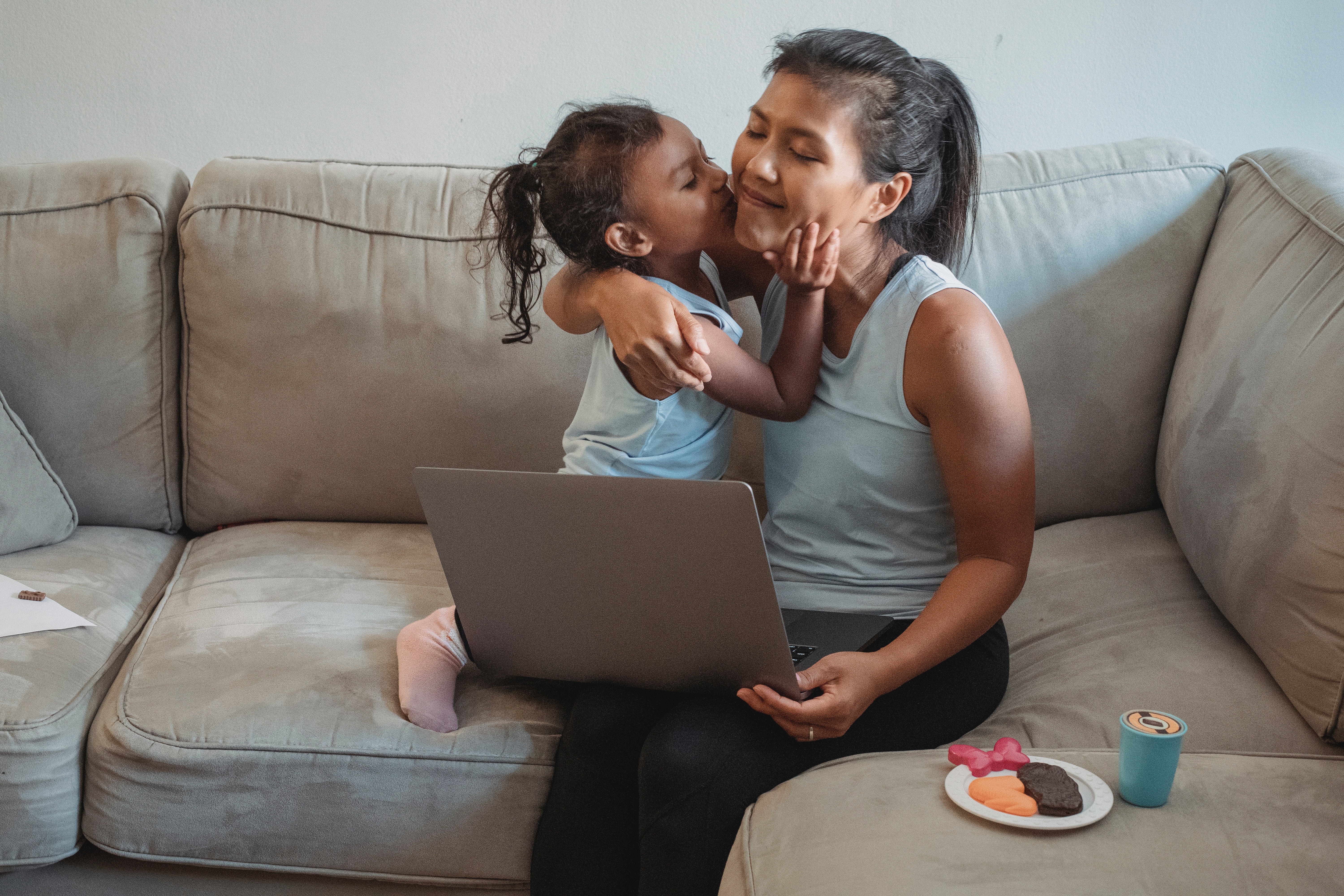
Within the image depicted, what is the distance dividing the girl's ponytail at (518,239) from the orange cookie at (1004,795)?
827 mm

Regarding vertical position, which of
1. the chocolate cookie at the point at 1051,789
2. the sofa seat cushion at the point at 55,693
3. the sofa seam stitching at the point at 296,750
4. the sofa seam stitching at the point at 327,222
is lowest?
the sofa seat cushion at the point at 55,693

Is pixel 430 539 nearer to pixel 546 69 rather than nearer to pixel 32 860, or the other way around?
pixel 32 860

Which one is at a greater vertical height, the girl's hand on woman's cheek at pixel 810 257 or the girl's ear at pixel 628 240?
the girl's hand on woman's cheek at pixel 810 257

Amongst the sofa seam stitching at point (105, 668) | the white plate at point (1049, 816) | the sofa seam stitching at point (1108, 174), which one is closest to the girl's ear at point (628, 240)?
the sofa seam stitching at point (1108, 174)

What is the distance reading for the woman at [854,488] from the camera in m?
0.96

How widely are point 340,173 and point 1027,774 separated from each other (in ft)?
4.42

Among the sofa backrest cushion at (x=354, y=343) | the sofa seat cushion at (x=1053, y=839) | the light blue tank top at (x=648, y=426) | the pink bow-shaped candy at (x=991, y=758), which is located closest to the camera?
the sofa seat cushion at (x=1053, y=839)

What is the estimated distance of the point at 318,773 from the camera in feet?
3.55

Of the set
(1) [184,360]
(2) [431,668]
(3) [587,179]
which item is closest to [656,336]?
(3) [587,179]

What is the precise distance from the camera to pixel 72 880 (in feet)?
3.83

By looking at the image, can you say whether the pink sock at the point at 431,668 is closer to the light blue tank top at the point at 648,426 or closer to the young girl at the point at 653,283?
the young girl at the point at 653,283

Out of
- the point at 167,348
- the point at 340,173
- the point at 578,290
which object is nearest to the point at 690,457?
the point at 578,290

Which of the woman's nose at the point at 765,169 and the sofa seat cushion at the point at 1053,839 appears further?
the woman's nose at the point at 765,169

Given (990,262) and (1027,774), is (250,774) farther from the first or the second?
(990,262)
